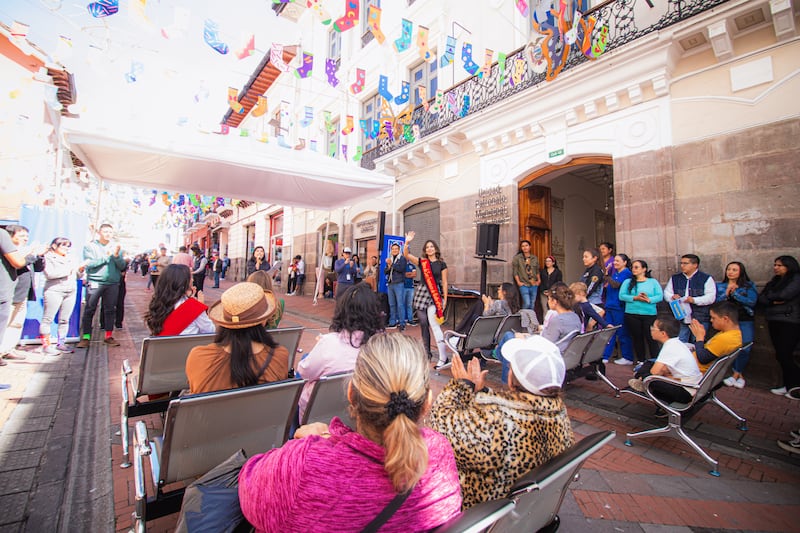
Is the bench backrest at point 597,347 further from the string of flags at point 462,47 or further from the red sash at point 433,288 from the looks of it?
the string of flags at point 462,47

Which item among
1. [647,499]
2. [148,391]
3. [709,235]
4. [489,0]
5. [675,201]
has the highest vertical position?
[489,0]

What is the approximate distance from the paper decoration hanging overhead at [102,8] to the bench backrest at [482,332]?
315 inches

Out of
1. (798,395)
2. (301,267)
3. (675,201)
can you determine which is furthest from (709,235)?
(301,267)

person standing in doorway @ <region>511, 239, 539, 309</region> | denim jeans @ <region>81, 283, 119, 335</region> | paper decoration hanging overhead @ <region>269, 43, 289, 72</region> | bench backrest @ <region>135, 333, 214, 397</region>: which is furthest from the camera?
paper decoration hanging overhead @ <region>269, 43, 289, 72</region>

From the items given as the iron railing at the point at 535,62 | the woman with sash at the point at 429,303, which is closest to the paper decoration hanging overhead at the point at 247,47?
the iron railing at the point at 535,62

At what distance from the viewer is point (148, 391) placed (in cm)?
257

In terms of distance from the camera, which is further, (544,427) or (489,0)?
(489,0)

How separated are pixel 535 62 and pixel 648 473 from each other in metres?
7.57

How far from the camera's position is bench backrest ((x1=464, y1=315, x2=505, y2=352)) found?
14.6 ft

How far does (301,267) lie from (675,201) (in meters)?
14.2

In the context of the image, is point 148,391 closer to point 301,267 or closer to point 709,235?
point 709,235

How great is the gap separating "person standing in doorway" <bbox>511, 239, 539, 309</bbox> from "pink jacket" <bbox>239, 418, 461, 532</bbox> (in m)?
7.26

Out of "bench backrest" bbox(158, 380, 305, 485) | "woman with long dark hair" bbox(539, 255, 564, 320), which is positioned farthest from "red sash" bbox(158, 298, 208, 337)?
"woman with long dark hair" bbox(539, 255, 564, 320)

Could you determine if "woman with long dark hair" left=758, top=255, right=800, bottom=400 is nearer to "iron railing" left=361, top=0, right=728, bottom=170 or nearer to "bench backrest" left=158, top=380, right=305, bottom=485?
"iron railing" left=361, top=0, right=728, bottom=170
